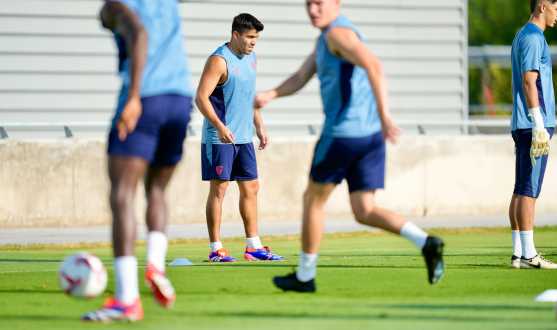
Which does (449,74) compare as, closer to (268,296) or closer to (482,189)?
(482,189)

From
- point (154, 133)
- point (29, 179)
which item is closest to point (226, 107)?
point (154, 133)

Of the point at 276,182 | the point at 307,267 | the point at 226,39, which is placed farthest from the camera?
the point at 226,39

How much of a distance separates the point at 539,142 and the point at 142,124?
386 centimetres

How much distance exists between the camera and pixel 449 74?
58.5ft

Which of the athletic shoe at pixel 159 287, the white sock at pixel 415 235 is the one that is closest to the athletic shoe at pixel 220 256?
the white sock at pixel 415 235

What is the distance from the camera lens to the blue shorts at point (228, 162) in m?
7.93

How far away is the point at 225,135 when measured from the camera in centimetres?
764

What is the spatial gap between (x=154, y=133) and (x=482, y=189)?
38.9ft

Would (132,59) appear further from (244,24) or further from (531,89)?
(531,89)

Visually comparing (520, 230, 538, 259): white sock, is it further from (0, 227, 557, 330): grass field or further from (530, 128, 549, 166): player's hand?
(530, 128, 549, 166): player's hand

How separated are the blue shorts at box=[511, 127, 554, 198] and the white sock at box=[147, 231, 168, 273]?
3.67 m

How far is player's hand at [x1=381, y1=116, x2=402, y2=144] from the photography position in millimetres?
4859

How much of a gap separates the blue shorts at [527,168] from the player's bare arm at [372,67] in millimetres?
2506

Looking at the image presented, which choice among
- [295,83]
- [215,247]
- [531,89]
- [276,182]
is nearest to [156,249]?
[295,83]
